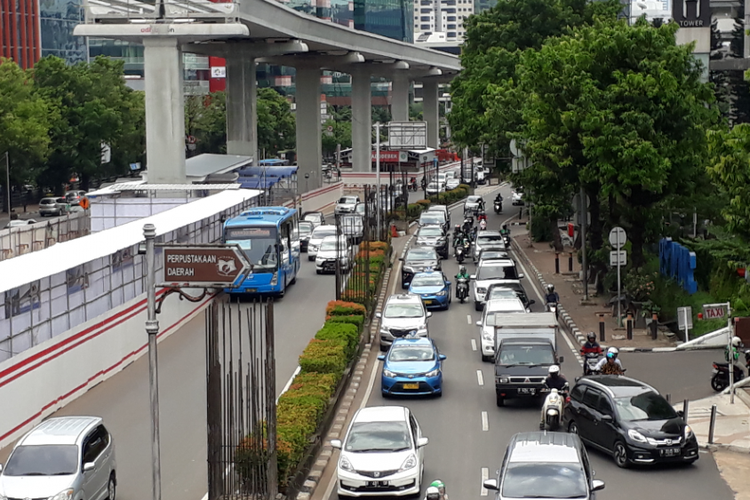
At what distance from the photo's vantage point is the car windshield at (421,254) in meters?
45.7

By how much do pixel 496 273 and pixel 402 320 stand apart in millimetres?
9481

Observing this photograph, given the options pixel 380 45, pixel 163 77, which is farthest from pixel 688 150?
pixel 380 45

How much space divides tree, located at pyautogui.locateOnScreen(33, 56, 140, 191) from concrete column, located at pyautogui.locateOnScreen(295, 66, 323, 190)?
13.4 meters

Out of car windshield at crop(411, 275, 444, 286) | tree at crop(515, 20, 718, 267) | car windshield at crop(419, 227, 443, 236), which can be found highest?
tree at crop(515, 20, 718, 267)

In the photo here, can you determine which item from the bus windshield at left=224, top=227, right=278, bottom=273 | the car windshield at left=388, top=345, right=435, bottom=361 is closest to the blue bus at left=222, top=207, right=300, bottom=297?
the bus windshield at left=224, top=227, right=278, bottom=273

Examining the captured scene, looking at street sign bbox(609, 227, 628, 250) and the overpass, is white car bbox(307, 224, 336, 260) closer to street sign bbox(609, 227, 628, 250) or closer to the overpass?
the overpass

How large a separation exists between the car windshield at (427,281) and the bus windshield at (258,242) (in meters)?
5.03

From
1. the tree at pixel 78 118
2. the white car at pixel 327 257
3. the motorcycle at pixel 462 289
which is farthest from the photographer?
the tree at pixel 78 118

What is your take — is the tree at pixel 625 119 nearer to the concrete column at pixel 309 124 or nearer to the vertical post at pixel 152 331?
the vertical post at pixel 152 331

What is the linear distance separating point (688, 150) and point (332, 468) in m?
19.6

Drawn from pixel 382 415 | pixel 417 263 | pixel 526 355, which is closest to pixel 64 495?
pixel 382 415

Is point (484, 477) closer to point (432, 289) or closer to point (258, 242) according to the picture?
point (432, 289)

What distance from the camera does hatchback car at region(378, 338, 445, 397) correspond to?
25.7 m

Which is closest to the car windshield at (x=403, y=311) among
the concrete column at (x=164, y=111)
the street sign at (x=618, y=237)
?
the street sign at (x=618, y=237)
